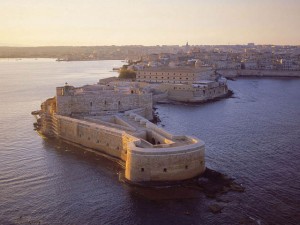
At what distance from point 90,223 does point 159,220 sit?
1.92 meters

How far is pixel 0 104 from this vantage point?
3005 cm

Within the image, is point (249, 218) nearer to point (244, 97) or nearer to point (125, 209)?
point (125, 209)

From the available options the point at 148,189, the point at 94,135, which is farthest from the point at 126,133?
the point at 148,189

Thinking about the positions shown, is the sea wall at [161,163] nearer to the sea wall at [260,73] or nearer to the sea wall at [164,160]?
the sea wall at [164,160]

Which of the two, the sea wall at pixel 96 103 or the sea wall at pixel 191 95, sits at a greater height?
the sea wall at pixel 96 103

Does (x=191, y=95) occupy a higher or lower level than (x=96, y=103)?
lower

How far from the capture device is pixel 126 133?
1595 centimetres

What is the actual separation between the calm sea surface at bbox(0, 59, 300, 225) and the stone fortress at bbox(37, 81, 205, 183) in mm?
638

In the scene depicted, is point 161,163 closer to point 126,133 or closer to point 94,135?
point 126,133

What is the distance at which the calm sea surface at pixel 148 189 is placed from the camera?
11.2m

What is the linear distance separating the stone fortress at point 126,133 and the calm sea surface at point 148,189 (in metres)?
0.64

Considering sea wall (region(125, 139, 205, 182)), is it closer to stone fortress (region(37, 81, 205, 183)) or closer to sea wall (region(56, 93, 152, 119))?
stone fortress (region(37, 81, 205, 183))

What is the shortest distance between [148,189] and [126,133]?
3611 mm

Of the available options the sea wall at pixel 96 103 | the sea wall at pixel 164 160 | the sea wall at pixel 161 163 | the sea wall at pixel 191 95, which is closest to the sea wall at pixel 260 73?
the sea wall at pixel 191 95
